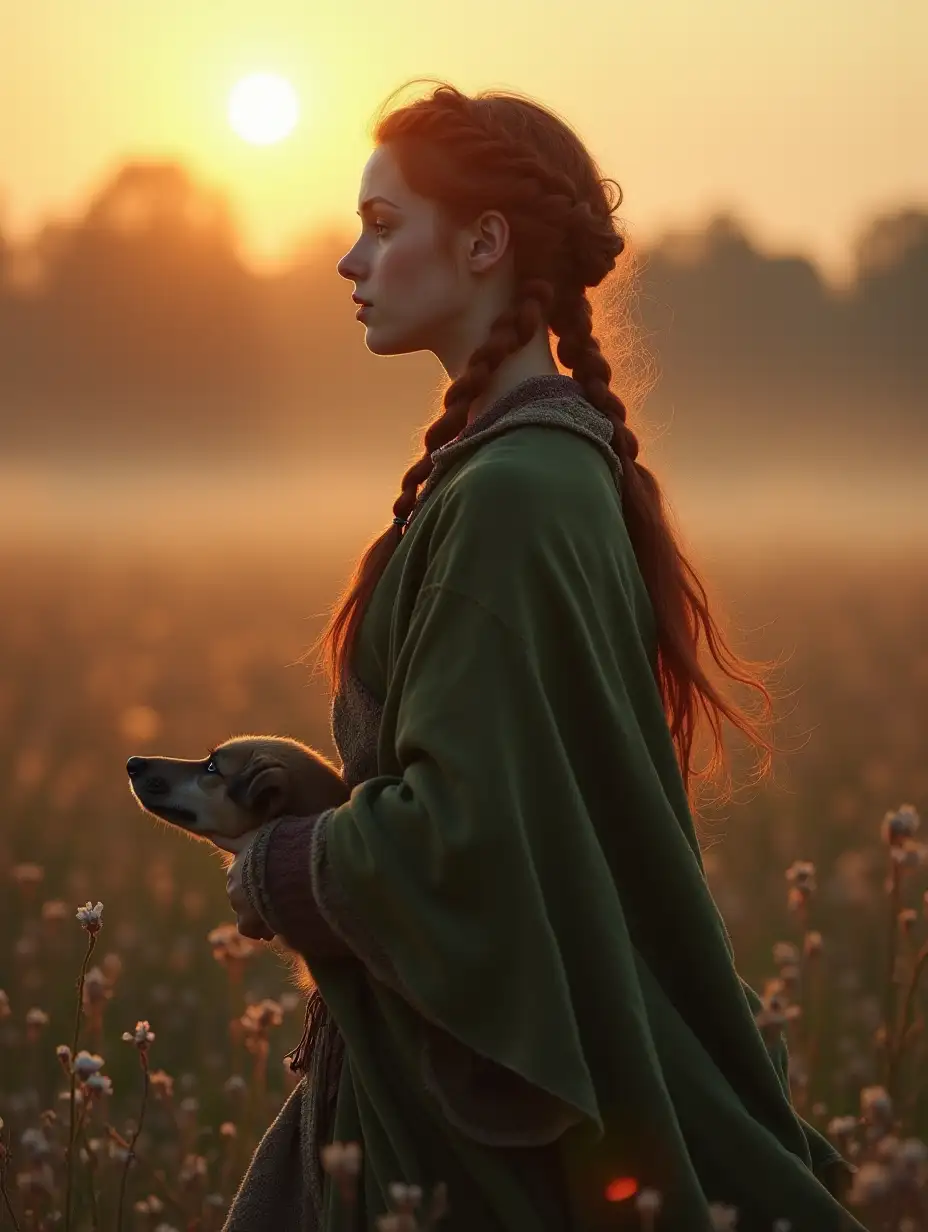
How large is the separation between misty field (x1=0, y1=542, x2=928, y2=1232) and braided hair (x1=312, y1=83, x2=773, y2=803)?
356 mm

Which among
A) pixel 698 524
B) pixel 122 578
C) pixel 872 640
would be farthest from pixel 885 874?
pixel 698 524

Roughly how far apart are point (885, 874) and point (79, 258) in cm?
8100

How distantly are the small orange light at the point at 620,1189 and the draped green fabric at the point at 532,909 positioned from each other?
0.04 ft

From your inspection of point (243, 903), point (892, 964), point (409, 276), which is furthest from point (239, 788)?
point (892, 964)

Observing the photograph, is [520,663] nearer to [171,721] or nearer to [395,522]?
[395,522]

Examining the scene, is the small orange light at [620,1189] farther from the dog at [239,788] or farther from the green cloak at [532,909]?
the dog at [239,788]

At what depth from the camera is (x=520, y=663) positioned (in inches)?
116

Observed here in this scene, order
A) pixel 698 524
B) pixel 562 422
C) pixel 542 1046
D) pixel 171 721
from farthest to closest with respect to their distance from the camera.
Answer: pixel 698 524 < pixel 171 721 < pixel 562 422 < pixel 542 1046

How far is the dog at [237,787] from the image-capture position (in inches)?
128

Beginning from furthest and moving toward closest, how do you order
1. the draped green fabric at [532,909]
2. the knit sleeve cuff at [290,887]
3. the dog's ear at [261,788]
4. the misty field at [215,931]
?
the misty field at [215,931]
the dog's ear at [261,788]
the knit sleeve cuff at [290,887]
the draped green fabric at [532,909]

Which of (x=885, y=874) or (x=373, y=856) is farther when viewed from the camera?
(x=885, y=874)

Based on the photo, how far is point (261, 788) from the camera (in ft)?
10.5

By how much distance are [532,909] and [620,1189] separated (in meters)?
0.48

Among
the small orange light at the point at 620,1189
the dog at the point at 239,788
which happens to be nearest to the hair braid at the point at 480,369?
the dog at the point at 239,788
